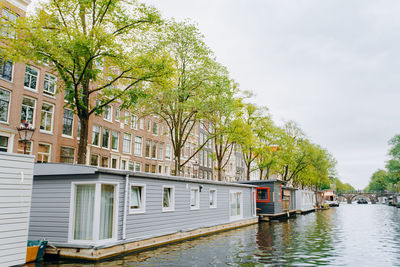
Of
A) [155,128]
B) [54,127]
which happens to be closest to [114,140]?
[155,128]

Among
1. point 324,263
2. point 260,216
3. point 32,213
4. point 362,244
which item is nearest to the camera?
point 324,263

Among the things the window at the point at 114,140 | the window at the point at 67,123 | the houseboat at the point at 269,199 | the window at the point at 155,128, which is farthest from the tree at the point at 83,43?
the window at the point at 155,128

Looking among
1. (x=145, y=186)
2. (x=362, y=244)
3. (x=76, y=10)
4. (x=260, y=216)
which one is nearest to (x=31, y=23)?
(x=76, y=10)

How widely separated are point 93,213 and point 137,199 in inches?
109

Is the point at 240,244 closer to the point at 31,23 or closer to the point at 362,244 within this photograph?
the point at 362,244

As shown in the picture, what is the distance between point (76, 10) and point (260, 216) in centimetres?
2498

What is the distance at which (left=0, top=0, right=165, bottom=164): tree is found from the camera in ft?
51.0

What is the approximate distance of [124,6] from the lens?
1850 centimetres

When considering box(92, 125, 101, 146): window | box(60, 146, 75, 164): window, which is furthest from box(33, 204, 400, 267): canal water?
box(92, 125, 101, 146): window

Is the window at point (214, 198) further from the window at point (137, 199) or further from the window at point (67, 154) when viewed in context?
the window at point (67, 154)

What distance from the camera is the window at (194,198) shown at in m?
19.8

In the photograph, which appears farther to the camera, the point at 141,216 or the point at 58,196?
the point at 141,216

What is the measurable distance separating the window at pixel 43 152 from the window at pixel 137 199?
14.2 meters

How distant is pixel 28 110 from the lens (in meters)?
25.2
